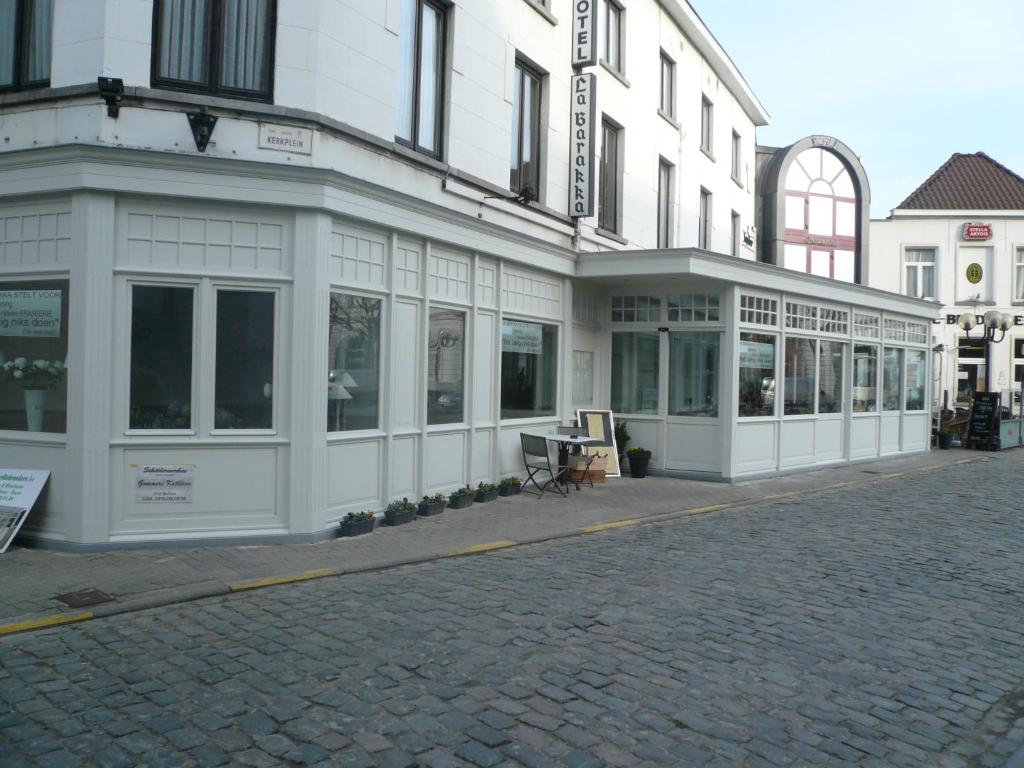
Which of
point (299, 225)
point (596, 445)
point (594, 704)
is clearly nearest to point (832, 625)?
point (594, 704)

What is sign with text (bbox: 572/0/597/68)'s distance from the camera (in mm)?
14234

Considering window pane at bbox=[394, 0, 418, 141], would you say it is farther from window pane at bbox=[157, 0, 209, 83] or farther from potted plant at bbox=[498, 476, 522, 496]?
potted plant at bbox=[498, 476, 522, 496]

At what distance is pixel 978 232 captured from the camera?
3219 cm

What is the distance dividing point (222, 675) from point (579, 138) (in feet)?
36.8

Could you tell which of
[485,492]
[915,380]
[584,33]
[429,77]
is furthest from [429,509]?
[915,380]

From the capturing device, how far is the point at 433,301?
10.9m

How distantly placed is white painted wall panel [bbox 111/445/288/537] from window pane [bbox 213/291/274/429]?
1.09 ft

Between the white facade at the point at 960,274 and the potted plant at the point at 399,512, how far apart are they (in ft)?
87.1

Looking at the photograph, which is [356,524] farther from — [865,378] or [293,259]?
[865,378]

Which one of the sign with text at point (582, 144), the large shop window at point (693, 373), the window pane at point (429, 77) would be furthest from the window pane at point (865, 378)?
the window pane at point (429, 77)

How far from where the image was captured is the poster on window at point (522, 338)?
498 inches

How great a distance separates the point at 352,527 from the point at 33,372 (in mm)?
3541

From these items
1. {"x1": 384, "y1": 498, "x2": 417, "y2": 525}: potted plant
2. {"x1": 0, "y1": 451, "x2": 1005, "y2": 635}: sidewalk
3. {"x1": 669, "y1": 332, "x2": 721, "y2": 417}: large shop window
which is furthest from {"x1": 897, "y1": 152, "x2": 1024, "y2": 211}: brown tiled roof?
{"x1": 384, "y1": 498, "x2": 417, "y2": 525}: potted plant

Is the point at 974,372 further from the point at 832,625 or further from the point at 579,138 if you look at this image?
the point at 832,625
